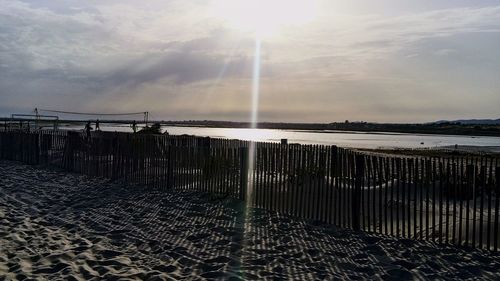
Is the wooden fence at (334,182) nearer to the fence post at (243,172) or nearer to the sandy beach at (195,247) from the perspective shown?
the fence post at (243,172)

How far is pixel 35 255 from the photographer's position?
6613 millimetres

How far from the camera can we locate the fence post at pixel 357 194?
29.2 ft

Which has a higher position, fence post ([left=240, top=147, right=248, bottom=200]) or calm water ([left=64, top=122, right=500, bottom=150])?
fence post ([left=240, top=147, right=248, bottom=200])

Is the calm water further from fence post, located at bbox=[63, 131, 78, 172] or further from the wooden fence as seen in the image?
the wooden fence

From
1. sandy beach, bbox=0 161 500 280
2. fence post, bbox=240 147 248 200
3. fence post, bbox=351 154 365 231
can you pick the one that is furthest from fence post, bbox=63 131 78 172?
fence post, bbox=351 154 365 231

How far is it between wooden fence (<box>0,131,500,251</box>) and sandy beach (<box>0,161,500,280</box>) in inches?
17.7

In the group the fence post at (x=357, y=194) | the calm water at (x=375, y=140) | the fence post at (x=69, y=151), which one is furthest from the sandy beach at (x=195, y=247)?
the calm water at (x=375, y=140)

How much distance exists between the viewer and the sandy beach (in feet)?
20.5

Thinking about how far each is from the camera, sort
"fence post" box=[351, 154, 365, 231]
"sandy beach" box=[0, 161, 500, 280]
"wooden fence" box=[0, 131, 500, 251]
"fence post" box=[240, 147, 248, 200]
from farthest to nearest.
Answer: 1. "fence post" box=[240, 147, 248, 200]
2. "fence post" box=[351, 154, 365, 231]
3. "wooden fence" box=[0, 131, 500, 251]
4. "sandy beach" box=[0, 161, 500, 280]

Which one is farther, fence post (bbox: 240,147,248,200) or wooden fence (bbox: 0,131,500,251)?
fence post (bbox: 240,147,248,200)

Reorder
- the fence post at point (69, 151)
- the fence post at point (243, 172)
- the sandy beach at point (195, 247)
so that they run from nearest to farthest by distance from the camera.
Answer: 1. the sandy beach at point (195, 247)
2. the fence post at point (243, 172)
3. the fence post at point (69, 151)

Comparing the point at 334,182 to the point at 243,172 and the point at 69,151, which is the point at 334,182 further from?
the point at 69,151

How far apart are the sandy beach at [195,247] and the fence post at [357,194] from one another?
1.03 ft

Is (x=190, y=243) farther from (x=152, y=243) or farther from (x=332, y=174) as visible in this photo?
(x=332, y=174)
